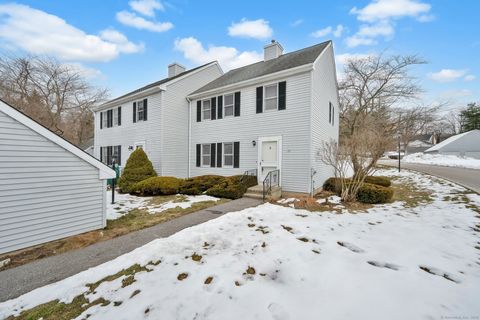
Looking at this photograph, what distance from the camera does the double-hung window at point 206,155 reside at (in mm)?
12100

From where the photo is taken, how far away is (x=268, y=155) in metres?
9.94

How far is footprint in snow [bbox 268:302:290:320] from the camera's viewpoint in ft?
7.25

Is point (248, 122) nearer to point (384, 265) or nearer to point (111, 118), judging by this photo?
point (384, 265)

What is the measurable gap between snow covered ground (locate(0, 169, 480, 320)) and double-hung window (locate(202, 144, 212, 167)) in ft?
23.5

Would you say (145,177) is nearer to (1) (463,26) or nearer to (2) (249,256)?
(2) (249,256)

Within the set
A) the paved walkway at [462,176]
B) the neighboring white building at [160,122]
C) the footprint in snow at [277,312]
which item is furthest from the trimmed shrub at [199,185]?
the paved walkway at [462,176]

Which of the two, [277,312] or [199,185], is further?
[199,185]

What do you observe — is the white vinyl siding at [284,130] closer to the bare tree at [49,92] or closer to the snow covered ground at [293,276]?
the snow covered ground at [293,276]

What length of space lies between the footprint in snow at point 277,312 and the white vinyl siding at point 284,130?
6.97 metres

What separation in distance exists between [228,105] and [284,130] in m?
3.68

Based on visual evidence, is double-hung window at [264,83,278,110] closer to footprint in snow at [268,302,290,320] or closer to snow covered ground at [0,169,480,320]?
snow covered ground at [0,169,480,320]

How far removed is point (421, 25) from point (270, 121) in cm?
993

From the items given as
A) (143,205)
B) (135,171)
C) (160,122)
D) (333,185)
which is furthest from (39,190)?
(333,185)

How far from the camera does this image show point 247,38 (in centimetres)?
1415
